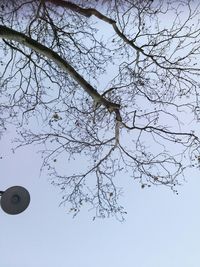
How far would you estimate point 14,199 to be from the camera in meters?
5.08

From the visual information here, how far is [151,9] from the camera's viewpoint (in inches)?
303

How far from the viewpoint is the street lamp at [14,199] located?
16.5 feet

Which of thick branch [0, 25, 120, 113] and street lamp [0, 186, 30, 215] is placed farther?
thick branch [0, 25, 120, 113]

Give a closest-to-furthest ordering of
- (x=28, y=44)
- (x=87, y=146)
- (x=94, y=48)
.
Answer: (x=28, y=44), (x=87, y=146), (x=94, y=48)

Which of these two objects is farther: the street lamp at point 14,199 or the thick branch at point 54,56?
the thick branch at point 54,56

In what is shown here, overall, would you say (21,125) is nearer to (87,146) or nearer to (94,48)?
(87,146)

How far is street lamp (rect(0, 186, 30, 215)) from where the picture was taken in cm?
504

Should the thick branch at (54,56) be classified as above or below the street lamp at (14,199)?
above

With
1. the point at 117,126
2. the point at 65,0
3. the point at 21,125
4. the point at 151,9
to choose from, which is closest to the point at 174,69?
the point at 151,9

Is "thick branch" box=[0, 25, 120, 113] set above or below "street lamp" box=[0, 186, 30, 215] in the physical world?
above

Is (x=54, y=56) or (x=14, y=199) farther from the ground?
(x=54, y=56)

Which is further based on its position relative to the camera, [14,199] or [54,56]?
[54,56]

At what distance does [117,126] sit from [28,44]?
1898 mm

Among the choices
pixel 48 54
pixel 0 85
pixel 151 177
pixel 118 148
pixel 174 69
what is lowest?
pixel 151 177
